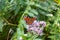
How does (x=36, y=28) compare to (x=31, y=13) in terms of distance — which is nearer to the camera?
(x=36, y=28)

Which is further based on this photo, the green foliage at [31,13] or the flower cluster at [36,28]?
the green foliage at [31,13]

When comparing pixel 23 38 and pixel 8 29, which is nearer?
pixel 23 38

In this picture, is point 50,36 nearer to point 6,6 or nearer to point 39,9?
point 39,9

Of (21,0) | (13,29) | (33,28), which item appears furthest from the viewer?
(13,29)

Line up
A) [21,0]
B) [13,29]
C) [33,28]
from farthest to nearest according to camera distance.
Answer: [13,29]
[21,0]
[33,28]

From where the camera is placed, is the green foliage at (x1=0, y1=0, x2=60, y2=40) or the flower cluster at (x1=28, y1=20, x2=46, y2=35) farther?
the green foliage at (x1=0, y1=0, x2=60, y2=40)

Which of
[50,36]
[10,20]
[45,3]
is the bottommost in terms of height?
[50,36]

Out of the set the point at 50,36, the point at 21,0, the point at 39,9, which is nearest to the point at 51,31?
the point at 50,36

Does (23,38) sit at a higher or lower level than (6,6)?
lower
